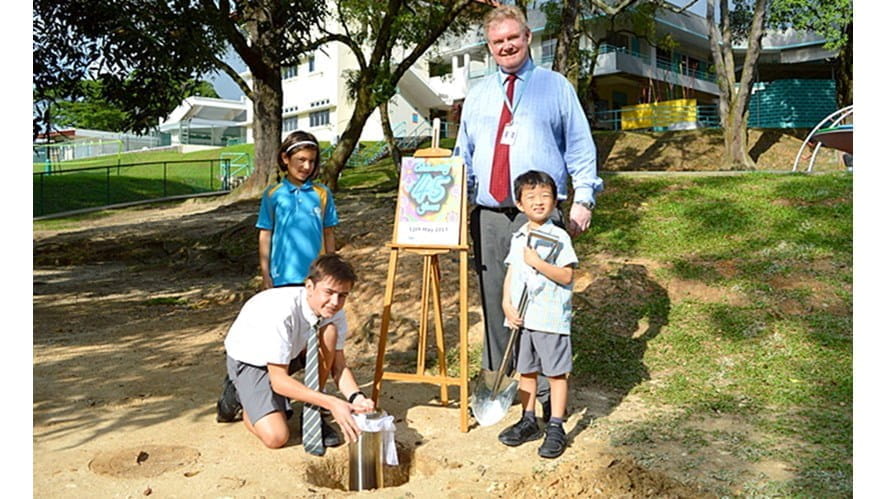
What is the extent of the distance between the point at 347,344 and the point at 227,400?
7.57 ft

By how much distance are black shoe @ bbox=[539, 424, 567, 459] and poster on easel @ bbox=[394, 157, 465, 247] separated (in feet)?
3.96

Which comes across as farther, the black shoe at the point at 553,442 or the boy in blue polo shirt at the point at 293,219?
the boy in blue polo shirt at the point at 293,219

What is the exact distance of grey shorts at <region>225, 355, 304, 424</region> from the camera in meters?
4.10

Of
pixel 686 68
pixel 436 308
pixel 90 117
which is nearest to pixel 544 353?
pixel 436 308

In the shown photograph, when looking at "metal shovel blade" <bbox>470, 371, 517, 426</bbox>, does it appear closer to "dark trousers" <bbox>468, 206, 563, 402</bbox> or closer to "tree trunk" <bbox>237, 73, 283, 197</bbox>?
"dark trousers" <bbox>468, 206, 563, 402</bbox>

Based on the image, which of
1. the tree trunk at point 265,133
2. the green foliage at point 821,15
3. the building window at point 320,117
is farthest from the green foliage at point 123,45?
the building window at point 320,117

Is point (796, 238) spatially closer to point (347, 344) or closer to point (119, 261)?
point (347, 344)

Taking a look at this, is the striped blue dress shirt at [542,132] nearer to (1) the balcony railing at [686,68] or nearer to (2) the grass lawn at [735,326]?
(2) the grass lawn at [735,326]

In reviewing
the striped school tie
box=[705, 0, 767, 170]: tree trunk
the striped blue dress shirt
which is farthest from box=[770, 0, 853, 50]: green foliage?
the striped school tie

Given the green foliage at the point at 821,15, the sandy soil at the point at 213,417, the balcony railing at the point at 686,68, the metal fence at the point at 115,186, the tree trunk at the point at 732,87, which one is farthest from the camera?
the balcony railing at the point at 686,68

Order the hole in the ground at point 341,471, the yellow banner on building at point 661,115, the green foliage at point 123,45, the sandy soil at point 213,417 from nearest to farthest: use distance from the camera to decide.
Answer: the sandy soil at point 213,417
the hole in the ground at point 341,471
the green foliage at point 123,45
the yellow banner on building at point 661,115

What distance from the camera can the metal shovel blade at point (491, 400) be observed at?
14.7ft

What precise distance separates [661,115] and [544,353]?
26.6 metres

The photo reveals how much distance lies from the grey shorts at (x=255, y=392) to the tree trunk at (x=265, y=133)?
42.0ft
